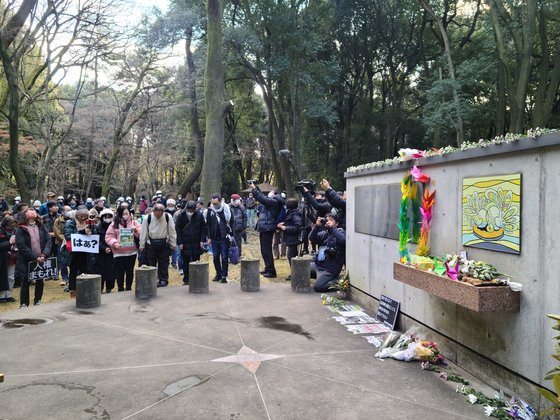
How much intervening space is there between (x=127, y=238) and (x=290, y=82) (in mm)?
15276

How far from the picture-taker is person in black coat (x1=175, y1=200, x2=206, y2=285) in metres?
9.72

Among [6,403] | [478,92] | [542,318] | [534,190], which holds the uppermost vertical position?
[478,92]

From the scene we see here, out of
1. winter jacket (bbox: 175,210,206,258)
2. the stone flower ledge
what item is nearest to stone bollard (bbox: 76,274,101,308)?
winter jacket (bbox: 175,210,206,258)

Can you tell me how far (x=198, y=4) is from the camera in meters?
21.3

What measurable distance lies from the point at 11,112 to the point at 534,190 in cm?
1441

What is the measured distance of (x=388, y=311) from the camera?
20.4ft

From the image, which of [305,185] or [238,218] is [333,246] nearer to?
[305,185]

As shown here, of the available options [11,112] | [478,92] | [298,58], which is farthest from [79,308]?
[478,92]

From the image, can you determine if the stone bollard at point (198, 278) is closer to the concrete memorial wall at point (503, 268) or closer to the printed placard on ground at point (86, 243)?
the printed placard on ground at point (86, 243)

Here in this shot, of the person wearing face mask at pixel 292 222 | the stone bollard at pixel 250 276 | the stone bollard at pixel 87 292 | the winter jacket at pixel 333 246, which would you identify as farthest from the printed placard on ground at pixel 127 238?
the winter jacket at pixel 333 246

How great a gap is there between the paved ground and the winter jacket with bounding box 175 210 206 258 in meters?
2.85

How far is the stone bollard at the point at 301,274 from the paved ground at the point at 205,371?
136cm

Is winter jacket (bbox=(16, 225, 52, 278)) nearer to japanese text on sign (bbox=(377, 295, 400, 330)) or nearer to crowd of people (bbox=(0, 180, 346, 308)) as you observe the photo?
crowd of people (bbox=(0, 180, 346, 308))

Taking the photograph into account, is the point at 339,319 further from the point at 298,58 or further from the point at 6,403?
the point at 298,58
